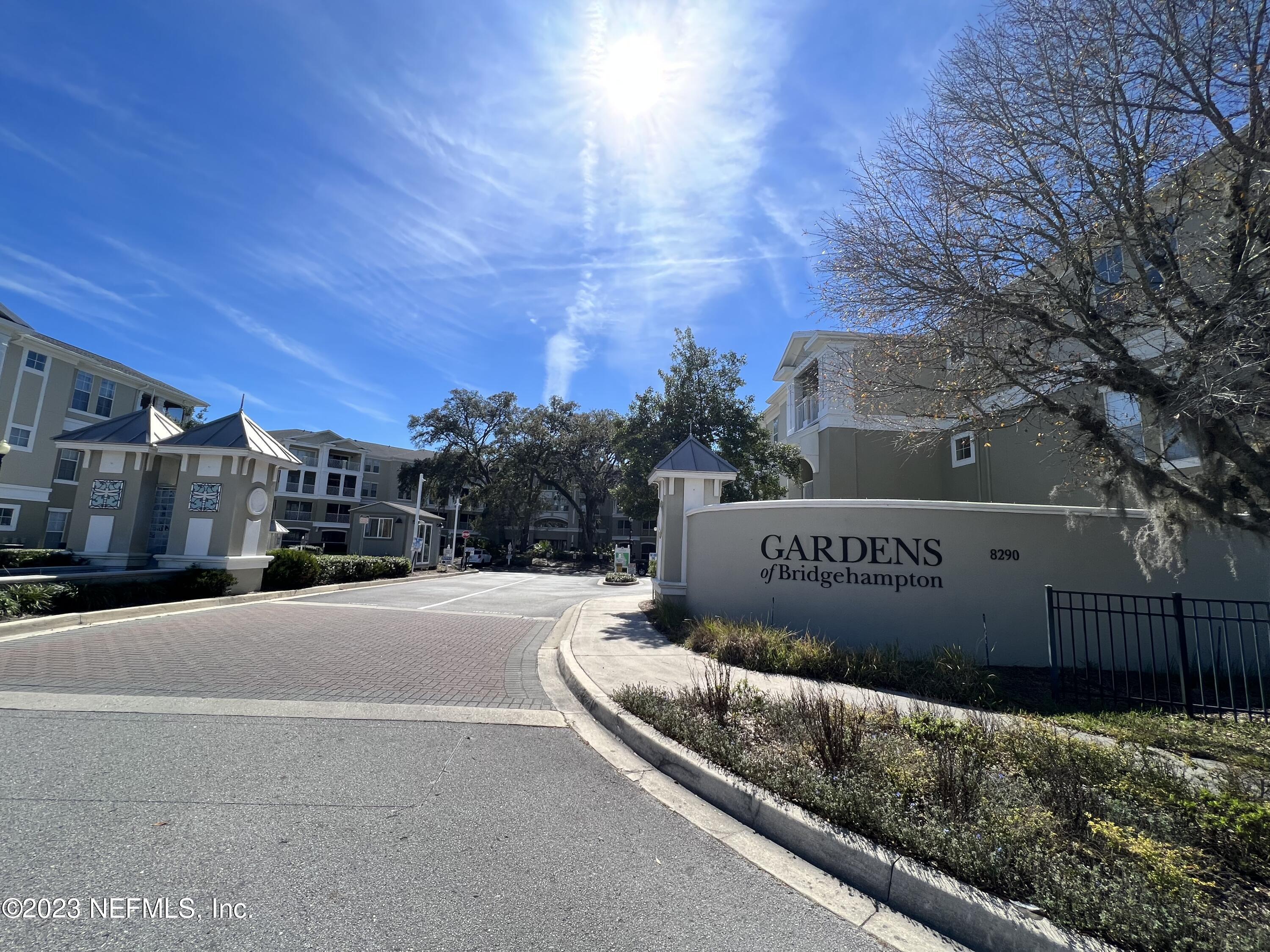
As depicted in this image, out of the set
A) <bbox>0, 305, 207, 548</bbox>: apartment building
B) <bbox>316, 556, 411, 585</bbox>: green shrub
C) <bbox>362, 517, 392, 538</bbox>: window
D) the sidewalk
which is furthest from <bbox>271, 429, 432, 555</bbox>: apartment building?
the sidewalk

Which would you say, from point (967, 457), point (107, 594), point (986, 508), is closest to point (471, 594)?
point (107, 594)

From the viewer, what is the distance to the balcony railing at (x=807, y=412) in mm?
23172

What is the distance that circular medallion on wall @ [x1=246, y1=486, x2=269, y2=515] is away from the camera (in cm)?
1617

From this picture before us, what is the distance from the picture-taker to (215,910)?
295 cm

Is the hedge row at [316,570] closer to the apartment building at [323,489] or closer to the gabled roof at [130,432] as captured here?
the gabled roof at [130,432]

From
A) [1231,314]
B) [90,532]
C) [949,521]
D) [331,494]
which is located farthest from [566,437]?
[1231,314]

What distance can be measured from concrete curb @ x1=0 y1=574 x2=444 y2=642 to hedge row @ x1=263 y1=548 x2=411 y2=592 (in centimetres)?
40

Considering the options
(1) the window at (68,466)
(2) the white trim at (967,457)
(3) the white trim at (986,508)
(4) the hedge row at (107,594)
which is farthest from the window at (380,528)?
(3) the white trim at (986,508)

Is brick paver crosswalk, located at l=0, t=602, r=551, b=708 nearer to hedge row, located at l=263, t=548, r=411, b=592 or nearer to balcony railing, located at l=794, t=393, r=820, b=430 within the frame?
hedge row, located at l=263, t=548, r=411, b=592

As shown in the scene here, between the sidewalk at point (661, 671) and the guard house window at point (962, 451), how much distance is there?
1304cm

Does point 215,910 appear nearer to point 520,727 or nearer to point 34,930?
point 34,930

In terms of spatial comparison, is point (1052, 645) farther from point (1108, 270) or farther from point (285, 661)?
point (285, 661)

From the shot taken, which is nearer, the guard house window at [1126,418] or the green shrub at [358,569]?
the guard house window at [1126,418]

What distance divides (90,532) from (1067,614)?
22.1 metres
